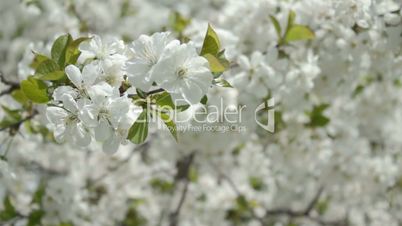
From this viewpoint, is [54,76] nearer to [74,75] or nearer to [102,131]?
[74,75]

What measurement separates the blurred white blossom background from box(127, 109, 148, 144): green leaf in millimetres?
182

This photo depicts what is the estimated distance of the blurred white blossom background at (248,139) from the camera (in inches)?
85.4

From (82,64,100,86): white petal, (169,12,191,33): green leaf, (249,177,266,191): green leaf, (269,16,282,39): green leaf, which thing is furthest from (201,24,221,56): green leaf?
(249,177,266,191): green leaf

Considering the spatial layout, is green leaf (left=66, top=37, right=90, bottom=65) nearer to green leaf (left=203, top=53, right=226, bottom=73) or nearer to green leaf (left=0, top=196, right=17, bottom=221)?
green leaf (left=203, top=53, right=226, bottom=73)

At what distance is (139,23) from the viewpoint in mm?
5559

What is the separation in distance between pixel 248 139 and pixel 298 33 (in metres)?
1.01

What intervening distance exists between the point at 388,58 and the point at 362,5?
1.70 ft

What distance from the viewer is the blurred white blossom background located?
2.17m

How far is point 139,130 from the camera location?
131cm

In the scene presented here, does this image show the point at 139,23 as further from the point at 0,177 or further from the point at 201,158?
the point at 0,177

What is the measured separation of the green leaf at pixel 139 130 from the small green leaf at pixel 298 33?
101 centimetres

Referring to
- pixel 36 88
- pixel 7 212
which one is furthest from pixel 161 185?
pixel 36 88

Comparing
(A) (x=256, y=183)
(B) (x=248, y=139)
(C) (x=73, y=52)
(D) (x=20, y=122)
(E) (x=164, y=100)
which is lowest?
(A) (x=256, y=183)

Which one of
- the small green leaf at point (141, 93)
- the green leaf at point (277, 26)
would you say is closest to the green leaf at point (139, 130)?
the small green leaf at point (141, 93)
